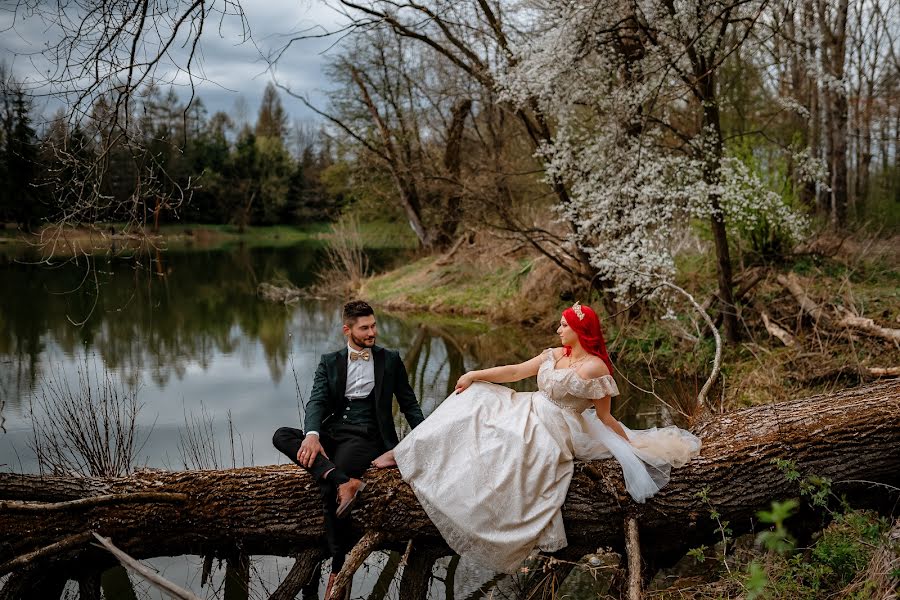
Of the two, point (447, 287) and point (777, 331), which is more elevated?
point (447, 287)

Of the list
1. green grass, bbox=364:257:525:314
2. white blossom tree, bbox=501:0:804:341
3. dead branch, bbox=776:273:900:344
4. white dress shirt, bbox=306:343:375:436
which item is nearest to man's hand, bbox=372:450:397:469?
white dress shirt, bbox=306:343:375:436

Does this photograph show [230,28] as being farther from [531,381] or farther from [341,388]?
[531,381]

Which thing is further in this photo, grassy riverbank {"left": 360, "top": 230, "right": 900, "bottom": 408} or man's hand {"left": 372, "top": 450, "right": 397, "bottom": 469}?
grassy riverbank {"left": 360, "top": 230, "right": 900, "bottom": 408}

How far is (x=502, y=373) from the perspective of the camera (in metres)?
3.81

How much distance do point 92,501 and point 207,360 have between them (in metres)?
8.05

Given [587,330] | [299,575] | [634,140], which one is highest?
[634,140]

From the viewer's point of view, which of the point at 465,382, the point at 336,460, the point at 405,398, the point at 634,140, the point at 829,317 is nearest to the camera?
the point at 336,460

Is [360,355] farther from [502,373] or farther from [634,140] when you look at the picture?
[634,140]

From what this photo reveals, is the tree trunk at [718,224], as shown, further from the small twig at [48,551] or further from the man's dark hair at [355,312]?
the small twig at [48,551]

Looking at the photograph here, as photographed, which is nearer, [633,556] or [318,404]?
[633,556]

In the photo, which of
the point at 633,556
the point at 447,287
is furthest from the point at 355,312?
the point at 447,287

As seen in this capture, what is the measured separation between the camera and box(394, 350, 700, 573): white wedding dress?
3.34m

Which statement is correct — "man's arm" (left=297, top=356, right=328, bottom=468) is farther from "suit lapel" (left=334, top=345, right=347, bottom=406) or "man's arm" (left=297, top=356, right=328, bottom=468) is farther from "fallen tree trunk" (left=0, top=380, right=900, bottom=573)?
"fallen tree trunk" (left=0, top=380, right=900, bottom=573)

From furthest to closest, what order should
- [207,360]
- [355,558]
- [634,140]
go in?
[207,360] < [634,140] < [355,558]
